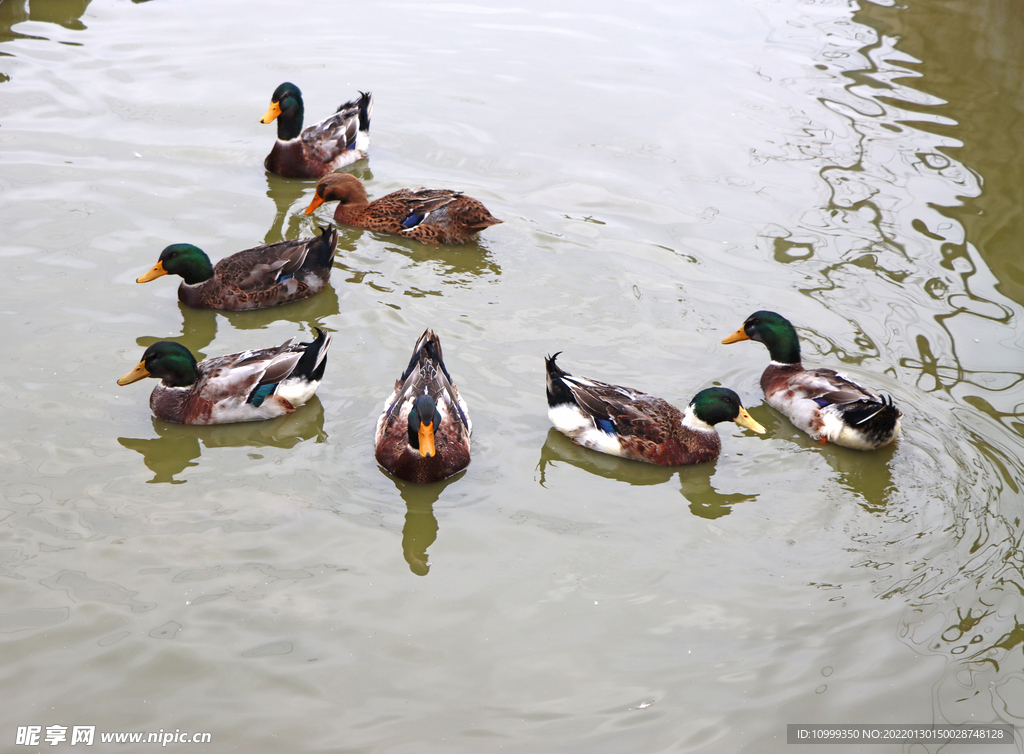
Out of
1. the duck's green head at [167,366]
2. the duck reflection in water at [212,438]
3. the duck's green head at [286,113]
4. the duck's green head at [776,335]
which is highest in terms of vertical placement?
the duck's green head at [286,113]

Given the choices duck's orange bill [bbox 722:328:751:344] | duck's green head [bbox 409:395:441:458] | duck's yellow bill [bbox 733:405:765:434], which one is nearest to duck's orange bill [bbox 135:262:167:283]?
duck's green head [bbox 409:395:441:458]

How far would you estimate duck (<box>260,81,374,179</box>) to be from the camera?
11109 millimetres

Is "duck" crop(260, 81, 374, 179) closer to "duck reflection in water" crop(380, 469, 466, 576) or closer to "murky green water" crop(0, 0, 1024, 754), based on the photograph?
"murky green water" crop(0, 0, 1024, 754)

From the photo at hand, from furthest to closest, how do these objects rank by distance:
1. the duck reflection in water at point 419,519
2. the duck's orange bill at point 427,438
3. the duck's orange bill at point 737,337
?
the duck's orange bill at point 737,337, the duck's orange bill at point 427,438, the duck reflection in water at point 419,519

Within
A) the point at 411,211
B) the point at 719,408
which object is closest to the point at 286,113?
the point at 411,211

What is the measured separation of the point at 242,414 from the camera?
725cm

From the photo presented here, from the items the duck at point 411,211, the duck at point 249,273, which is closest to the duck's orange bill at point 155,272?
the duck at point 249,273

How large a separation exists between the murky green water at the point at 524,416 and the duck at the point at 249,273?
0.60 feet

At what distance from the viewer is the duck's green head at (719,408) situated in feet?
23.0

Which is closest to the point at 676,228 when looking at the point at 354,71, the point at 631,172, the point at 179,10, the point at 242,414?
the point at 631,172

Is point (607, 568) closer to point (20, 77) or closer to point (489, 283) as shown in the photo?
point (489, 283)

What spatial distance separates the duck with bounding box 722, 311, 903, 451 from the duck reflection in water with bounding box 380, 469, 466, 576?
277 cm

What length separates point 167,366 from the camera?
7.11 metres

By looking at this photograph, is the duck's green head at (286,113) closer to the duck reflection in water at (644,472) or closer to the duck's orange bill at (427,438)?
the duck reflection in water at (644,472)
